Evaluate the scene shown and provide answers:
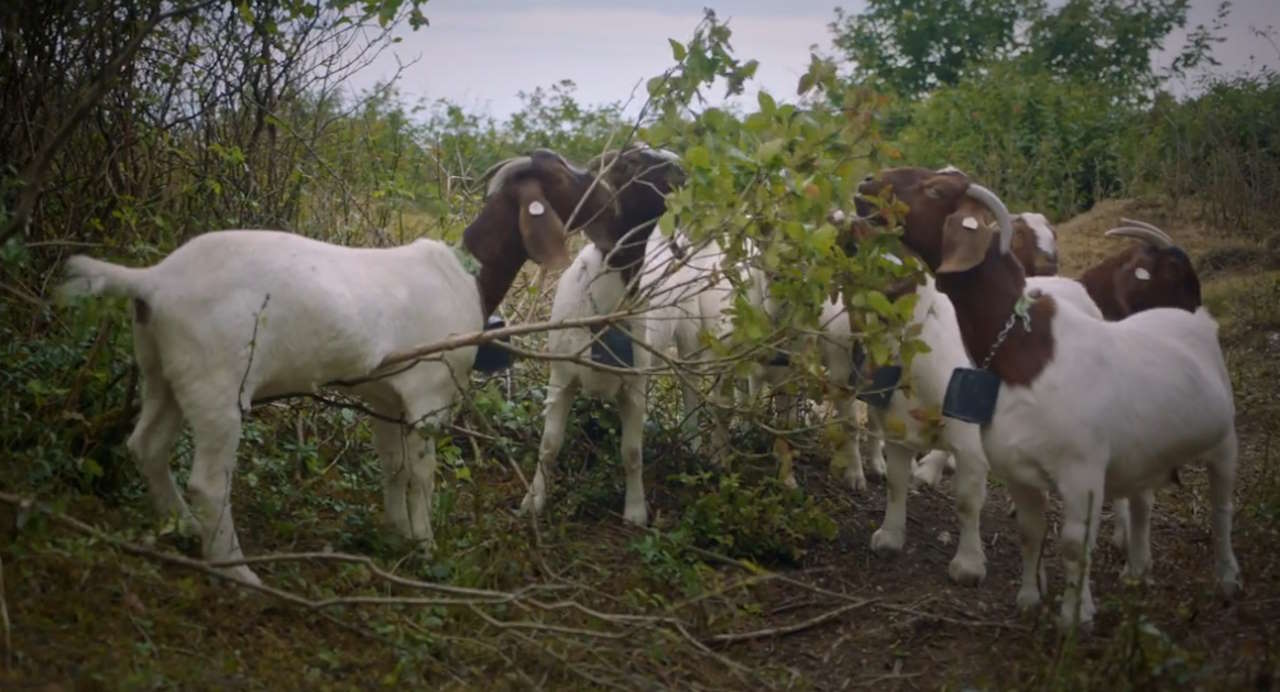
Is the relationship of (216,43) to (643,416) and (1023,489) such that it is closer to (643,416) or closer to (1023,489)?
(643,416)

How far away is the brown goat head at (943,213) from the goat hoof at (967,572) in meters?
1.33

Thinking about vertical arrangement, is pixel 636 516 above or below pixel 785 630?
above

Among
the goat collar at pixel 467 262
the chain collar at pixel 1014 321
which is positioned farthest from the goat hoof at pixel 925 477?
the goat collar at pixel 467 262

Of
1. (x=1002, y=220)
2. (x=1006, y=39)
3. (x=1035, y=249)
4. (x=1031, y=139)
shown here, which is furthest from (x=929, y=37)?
(x=1002, y=220)

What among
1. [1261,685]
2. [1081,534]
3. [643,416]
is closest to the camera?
[1261,685]

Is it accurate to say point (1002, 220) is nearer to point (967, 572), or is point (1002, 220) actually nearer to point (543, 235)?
point (967, 572)

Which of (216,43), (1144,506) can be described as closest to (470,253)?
(216,43)

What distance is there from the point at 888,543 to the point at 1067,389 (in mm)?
1586

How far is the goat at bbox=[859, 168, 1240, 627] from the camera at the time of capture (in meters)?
5.50

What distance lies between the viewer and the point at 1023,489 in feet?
18.8

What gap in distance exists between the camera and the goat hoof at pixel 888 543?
A: 686 cm

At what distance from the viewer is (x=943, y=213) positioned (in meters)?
6.02

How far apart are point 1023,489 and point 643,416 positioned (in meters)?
1.93

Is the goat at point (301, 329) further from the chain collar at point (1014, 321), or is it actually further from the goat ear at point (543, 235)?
the chain collar at point (1014, 321)
